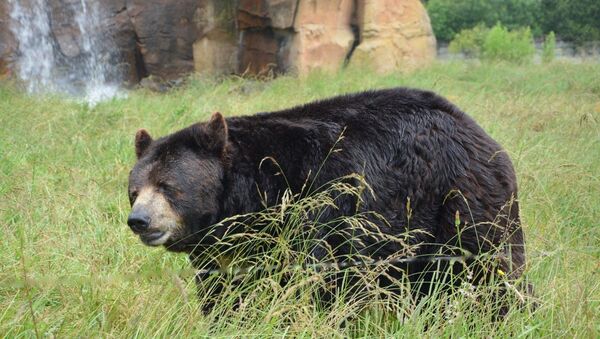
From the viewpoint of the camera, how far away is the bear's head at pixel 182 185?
3695mm

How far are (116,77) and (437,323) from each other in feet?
42.3

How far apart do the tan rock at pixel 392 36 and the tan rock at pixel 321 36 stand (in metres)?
0.31

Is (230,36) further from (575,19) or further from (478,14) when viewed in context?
(478,14)

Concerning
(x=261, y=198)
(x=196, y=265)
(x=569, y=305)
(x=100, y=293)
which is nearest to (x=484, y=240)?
(x=569, y=305)

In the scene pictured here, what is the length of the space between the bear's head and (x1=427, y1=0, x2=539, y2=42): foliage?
4189 cm

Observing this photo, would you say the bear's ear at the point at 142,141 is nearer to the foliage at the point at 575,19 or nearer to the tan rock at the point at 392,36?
the tan rock at the point at 392,36

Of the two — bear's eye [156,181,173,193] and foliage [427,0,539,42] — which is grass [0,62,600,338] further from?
foliage [427,0,539,42]

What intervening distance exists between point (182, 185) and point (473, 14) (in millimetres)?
44339

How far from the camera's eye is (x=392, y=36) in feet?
51.5

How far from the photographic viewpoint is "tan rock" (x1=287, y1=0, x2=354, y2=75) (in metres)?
14.6

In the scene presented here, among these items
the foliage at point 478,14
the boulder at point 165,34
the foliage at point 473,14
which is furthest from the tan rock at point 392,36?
the foliage at point 473,14

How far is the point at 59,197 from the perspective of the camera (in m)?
5.34

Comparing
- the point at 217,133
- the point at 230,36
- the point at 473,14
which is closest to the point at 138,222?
the point at 217,133

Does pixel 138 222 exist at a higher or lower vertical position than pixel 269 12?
higher
